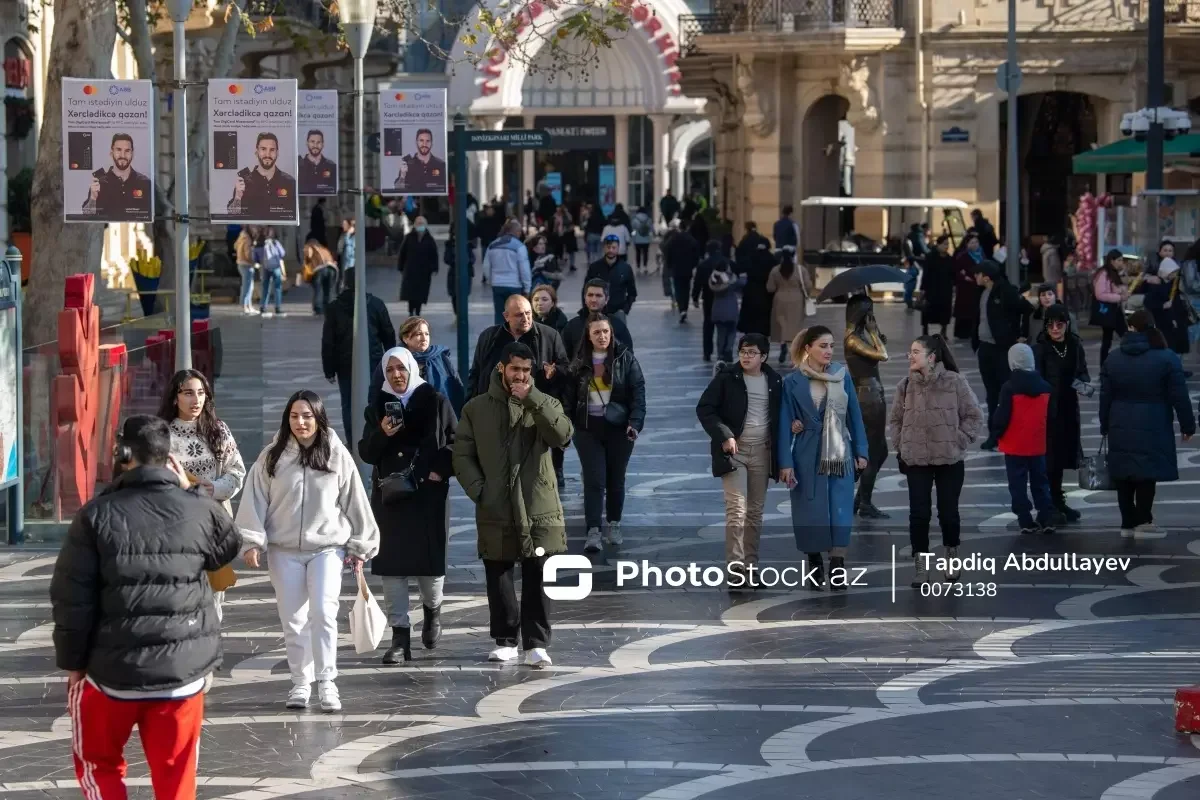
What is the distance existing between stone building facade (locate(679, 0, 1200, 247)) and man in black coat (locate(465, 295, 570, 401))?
28.3 m

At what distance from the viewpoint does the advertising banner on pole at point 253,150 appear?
14.0 metres

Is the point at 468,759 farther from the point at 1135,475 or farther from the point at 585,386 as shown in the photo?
the point at 1135,475

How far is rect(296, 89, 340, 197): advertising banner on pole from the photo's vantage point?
17.5 meters

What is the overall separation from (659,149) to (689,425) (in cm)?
5581

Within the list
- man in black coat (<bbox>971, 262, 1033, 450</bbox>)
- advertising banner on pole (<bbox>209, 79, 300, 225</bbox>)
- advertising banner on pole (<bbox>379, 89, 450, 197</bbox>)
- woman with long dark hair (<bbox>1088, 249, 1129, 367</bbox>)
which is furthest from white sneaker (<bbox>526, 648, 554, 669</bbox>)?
woman with long dark hair (<bbox>1088, 249, 1129, 367</bbox>)

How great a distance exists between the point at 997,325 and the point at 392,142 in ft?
21.2

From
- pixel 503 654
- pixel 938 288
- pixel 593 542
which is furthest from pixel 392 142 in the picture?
pixel 938 288

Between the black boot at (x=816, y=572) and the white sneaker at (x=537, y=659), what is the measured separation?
2.65 m

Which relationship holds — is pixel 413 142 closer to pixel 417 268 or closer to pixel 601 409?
pixel 601 409

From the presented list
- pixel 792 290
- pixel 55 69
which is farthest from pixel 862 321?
pixel 792 290

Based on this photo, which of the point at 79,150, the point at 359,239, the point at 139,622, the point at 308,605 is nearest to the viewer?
the point at 139,622

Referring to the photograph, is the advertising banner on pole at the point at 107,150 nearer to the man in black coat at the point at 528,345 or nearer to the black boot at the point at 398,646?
the man in black coat at the point at 528,345

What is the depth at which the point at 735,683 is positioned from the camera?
1052 cm

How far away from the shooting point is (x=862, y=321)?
1588cm
